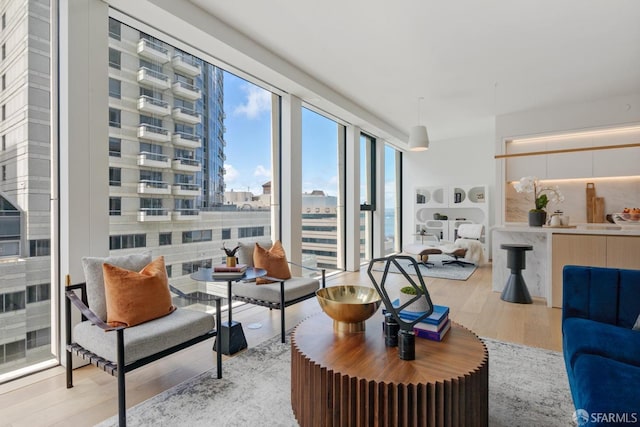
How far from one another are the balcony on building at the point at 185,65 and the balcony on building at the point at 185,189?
1.16 meters

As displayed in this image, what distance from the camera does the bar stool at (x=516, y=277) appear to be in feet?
13.8

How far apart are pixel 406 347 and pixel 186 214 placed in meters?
2.64

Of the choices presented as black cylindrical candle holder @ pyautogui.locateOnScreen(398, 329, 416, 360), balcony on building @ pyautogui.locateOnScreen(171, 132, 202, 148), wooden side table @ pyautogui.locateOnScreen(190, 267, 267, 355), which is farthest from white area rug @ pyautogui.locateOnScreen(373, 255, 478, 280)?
black cylindrical candle holder @ pyautogui.locateOnScreen(398, 329, 416, 360)

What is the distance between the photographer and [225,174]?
12.7 ft

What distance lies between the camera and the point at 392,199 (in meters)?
8.73

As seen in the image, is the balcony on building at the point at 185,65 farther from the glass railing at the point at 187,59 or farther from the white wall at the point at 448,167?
the white wall at the point at 448,167

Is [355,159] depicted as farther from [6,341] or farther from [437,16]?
[6,341]

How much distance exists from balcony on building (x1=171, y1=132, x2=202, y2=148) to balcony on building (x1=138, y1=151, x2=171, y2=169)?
213 millimetres

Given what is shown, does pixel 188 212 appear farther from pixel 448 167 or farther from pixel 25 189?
pixel 448 167

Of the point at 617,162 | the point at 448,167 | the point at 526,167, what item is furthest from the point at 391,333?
the point at 448,167

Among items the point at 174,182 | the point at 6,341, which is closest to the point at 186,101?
the point at 174,182

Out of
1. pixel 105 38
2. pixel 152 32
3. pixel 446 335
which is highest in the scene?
pixel 152 32

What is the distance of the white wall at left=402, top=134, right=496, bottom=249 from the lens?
8055 millimetres

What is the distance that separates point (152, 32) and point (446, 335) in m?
3.47
